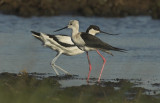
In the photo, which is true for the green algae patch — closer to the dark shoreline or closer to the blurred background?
the blurred background

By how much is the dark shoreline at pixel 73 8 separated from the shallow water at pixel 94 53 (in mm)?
598

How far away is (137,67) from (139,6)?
1182 centimetres

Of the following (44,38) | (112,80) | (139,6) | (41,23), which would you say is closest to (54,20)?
(41,23)

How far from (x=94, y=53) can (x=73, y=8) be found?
28.9 feet

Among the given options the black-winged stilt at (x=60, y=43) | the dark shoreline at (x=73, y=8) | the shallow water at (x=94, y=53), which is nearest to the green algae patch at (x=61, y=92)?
the shallow water at (x=94, y=53)

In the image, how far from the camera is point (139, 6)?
22.2 meters

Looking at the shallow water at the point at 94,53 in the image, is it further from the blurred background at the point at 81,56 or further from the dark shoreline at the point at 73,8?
the dark shoreline at the point at 73,8

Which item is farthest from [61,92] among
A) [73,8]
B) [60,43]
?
[73,8]

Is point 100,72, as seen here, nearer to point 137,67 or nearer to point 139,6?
point 137,67

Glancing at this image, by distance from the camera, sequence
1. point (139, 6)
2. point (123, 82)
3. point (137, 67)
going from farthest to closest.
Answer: point (139, 6) → point (137, 67) → point (123, 82)

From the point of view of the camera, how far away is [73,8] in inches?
832

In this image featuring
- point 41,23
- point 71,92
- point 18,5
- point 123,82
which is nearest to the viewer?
point 71,92

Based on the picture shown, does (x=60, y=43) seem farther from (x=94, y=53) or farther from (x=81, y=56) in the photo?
(x=94, y=53)

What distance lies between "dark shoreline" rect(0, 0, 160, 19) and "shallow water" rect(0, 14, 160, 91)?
598 mm
